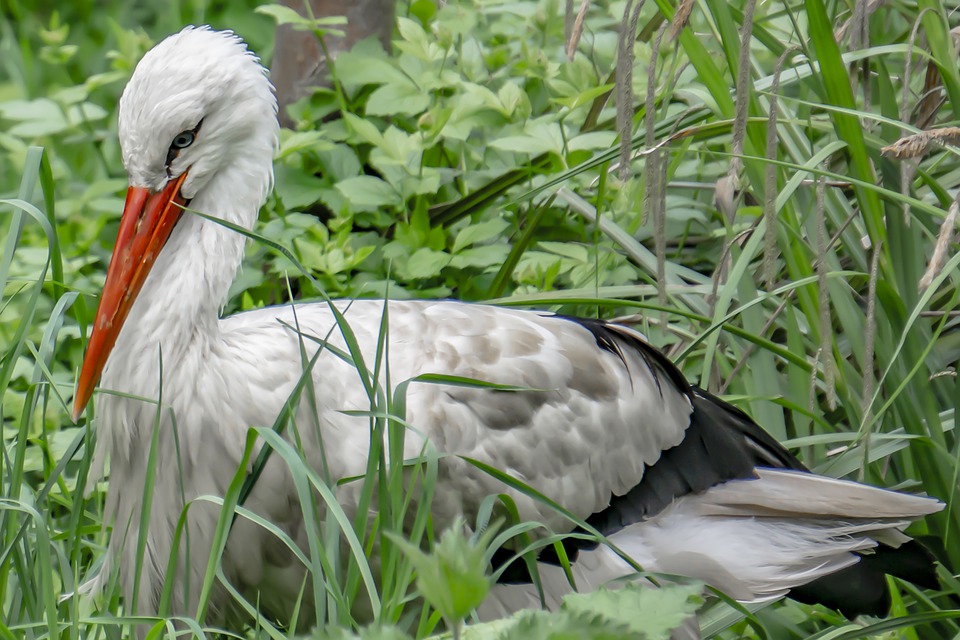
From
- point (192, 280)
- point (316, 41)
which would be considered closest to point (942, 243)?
point (192, 280)

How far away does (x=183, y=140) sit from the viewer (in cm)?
177

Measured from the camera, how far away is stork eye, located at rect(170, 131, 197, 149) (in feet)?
5.79

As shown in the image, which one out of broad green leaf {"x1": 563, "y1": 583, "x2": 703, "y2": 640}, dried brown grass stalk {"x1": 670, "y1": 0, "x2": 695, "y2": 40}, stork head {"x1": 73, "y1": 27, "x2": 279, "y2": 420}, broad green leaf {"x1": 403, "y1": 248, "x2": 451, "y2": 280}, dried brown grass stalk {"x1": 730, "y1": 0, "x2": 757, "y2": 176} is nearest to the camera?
broad green leaf {"x1": 563, "y1": 583, "x2": 703, "y2": 640}

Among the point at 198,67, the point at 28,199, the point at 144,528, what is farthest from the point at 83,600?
the point at 198,67

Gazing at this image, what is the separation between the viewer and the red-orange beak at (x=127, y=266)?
1718mm

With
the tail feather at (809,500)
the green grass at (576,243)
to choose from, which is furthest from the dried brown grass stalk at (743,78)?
the tail feather at (809,500)

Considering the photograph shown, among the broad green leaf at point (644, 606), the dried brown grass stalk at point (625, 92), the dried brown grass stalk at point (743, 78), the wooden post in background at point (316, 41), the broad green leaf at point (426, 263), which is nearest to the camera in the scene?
the broad green leaf at point (644, 606)

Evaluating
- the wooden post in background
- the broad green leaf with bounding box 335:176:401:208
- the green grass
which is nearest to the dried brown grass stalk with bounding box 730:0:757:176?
the green grass

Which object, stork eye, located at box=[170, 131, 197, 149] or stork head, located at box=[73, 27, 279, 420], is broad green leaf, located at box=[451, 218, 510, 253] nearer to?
stork head, located at box=[73, 27, 279, 420]

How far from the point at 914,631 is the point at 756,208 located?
0.81 metres

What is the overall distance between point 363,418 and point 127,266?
42 cm

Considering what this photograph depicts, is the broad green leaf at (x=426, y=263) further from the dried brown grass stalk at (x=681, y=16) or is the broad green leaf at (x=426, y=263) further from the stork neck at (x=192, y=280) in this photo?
the dried brown grass stalk at (x=681, y=16)

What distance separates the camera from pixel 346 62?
9.71 feet

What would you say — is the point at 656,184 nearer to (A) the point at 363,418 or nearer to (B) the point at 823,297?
(B) the point at 823,297
